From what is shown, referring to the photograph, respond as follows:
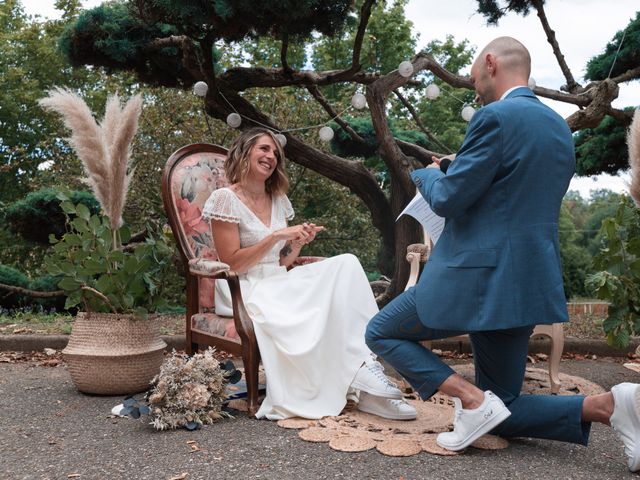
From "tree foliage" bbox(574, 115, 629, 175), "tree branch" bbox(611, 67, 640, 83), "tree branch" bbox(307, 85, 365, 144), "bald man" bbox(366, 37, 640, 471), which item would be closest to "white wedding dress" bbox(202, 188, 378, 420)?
"bald man" bbox(366, 37, 640, 471)

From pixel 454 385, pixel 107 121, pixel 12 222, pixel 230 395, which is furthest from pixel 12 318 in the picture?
pixel 454 385

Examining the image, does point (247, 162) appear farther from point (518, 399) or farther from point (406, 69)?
point (406, 69)

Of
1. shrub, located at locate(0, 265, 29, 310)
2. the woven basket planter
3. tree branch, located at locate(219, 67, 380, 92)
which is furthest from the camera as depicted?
shrub, located at locate(0, 265, 29, 310)

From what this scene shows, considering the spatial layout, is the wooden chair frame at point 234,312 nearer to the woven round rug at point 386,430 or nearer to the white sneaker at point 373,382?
the woven round rug at point 386,430

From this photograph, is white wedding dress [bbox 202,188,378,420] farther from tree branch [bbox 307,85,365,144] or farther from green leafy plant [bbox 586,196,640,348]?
tree branch [bbox 307,85,365,144]

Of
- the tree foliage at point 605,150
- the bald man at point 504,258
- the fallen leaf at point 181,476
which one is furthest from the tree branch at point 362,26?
the fallen leaf at point 181,476

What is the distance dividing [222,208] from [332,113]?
11.2 feet

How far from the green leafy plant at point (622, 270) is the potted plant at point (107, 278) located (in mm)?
2484

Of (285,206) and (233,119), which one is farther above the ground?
(233,119)

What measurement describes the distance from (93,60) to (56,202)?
4.89 ft

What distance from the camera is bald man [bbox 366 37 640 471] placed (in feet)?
7.15

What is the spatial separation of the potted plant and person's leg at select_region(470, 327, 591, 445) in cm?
184

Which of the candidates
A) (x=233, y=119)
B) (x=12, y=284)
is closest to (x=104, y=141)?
(x=233, y=119)

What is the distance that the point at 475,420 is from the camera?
90.2 inches
